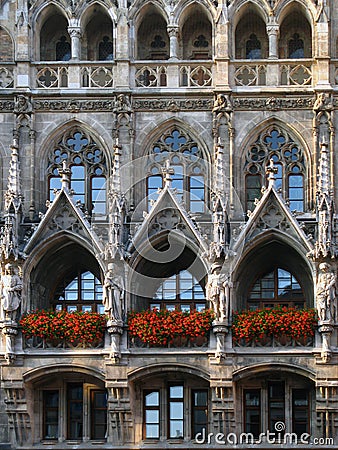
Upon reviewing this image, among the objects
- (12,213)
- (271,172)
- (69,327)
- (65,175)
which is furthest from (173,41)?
(69,327)

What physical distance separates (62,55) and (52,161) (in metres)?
3.16

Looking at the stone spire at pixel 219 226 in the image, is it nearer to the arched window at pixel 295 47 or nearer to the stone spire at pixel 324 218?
the stone spire at pixel 324 218

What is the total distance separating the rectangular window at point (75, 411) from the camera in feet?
117

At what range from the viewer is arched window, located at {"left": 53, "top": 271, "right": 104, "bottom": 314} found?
36594 millimetres

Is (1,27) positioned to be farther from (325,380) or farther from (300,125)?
(325,380)

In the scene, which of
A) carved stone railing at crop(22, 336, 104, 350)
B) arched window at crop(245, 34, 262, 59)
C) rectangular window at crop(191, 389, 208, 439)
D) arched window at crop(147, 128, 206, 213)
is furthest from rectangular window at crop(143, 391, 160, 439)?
arched window at crop(245, 34, 262, 59)

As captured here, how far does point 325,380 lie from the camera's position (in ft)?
113

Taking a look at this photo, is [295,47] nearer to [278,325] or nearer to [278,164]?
[278,164]

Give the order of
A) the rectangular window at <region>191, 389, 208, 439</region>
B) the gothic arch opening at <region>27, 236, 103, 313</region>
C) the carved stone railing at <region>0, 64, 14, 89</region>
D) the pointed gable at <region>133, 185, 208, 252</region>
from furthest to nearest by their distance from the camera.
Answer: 1. the carved stone railing at <region>0, 64, 14, 89</region>
2. the gothic arch opening at <region>27, 236, 103, 313</region>
3. the rectangular window at <region>191, 389, 208, 439</region>
4. the pointed gable at <region>133, 185, 208, 252</region>

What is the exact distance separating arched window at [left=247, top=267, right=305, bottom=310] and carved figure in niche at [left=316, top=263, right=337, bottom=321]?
1.77 metres

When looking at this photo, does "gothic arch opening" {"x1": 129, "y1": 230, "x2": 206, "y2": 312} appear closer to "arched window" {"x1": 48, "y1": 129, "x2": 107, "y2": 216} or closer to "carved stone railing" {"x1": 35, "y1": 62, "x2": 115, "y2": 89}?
"arched window" {"x1": 48, "y1": 129, "x2": 107, "y2": 216}

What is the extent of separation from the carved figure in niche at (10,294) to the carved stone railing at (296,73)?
28.6 ft

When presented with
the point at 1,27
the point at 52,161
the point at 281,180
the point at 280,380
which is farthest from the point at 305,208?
the point at 1,27

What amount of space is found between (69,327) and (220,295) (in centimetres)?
386
